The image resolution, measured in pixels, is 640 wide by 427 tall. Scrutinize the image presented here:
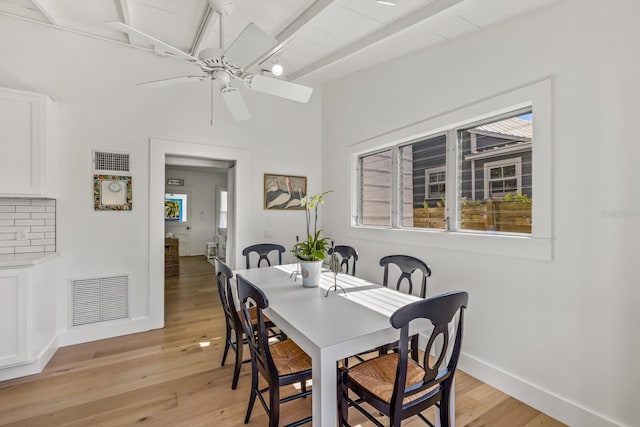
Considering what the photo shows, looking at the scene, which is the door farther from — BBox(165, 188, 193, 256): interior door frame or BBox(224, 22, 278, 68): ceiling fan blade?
BBox(224, 22, 278, 68): ceiling fan blade

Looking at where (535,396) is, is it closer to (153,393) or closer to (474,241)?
(474,241)

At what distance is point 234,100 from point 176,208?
6917mm

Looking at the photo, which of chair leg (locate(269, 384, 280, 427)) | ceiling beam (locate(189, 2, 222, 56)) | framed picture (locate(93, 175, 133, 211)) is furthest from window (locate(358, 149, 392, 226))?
framed picture (locate(93, 175, 133, 211))

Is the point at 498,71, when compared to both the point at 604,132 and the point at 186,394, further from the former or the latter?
the point at 186,394

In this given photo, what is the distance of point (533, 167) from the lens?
2010 mm

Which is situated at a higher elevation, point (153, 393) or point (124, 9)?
point (124, 9)

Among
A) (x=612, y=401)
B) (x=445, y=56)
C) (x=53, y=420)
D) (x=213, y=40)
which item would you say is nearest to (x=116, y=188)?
(x=213, y=40)

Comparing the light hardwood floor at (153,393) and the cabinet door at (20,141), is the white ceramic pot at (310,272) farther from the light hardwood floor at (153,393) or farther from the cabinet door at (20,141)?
the cabinet door at (20,141)

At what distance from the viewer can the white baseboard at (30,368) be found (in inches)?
91.0

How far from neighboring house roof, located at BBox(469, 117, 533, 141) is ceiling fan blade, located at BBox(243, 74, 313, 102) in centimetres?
149

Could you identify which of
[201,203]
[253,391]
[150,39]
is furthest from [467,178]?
[201,203]

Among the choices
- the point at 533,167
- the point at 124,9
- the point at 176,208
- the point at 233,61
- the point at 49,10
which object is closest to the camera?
the point at 233,61

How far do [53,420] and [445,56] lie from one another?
13.0 ft

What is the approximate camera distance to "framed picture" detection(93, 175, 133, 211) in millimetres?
3027
